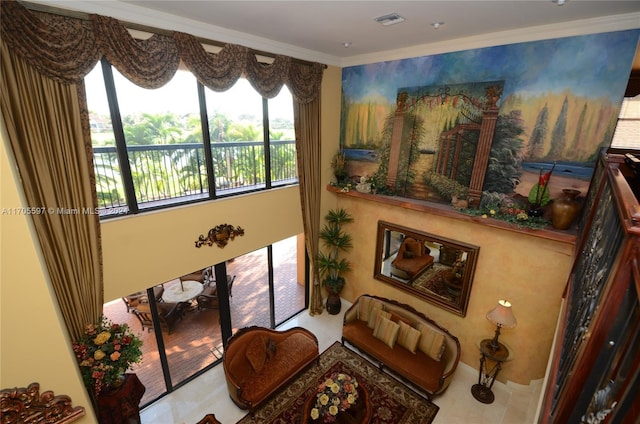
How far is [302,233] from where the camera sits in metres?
5.87

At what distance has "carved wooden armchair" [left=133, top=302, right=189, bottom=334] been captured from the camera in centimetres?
486

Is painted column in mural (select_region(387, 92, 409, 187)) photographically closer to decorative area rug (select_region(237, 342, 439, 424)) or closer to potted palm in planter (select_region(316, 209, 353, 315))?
potted palm in planter (select_region(316, 209, 353, 315))

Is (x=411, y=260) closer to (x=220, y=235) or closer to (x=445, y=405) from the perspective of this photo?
(x=445, y=405)

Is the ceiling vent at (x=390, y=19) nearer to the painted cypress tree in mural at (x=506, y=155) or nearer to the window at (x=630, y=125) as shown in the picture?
the painted cypress tree in mural at (x=506, y=155)

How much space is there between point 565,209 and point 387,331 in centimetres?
311

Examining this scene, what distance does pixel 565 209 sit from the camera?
136 inches

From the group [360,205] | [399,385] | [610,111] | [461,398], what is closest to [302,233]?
[360,205]

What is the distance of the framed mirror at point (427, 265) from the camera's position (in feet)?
15.1

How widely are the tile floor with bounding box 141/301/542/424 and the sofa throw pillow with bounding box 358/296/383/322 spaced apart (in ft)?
5.28

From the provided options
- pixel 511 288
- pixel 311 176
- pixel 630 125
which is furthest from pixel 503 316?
pixel 311 176

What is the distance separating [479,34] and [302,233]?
4330 mm

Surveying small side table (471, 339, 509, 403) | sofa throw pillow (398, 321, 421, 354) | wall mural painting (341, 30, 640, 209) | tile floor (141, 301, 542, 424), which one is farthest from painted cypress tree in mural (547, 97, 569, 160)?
tile floor (141, 301, 542, 424)

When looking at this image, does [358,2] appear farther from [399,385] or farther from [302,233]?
[399,385]

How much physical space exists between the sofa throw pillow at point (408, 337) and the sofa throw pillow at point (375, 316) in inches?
10.1
